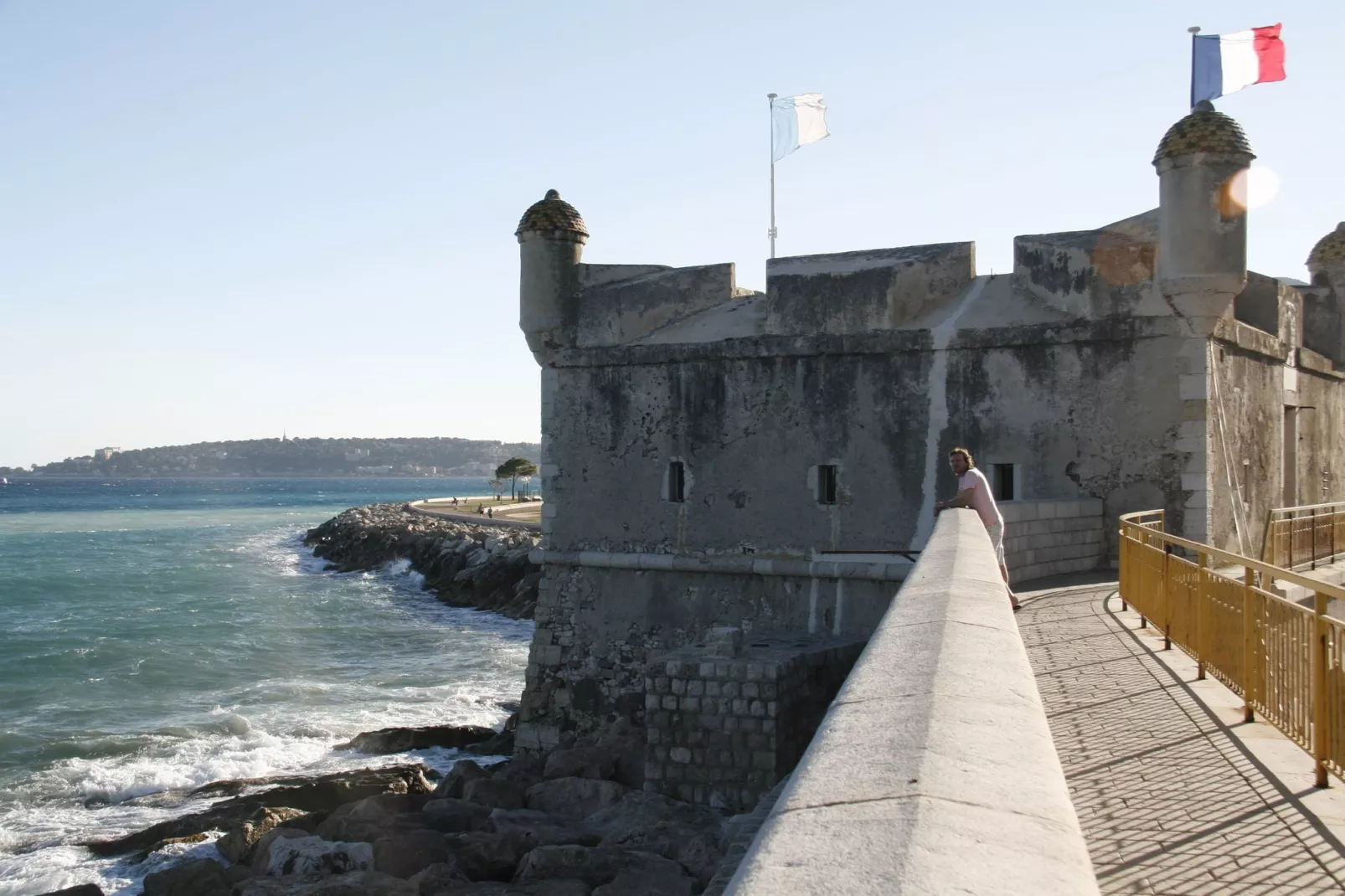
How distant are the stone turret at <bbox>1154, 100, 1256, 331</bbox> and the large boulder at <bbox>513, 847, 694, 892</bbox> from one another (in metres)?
7.35

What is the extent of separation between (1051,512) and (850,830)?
9960 mm

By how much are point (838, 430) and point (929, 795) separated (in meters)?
11.3

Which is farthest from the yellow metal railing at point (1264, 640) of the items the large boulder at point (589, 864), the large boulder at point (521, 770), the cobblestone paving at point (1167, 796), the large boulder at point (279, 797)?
the large boulder at point (279, 797)

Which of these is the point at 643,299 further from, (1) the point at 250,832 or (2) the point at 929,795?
(2) the point at 929,795

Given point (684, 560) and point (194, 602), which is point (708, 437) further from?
point (194, 602)

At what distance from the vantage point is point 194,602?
3625 cm

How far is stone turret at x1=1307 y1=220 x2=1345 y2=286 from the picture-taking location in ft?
52.7

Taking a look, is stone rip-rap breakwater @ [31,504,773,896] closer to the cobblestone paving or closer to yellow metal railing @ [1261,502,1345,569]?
the cobblestone paving

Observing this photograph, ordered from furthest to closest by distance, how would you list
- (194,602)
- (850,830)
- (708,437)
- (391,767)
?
(194,602) → (391,767) → (708,437) → (850,830)

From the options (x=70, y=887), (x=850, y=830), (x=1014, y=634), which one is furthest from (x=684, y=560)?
(x=850, y=830)

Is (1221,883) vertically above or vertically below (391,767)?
above

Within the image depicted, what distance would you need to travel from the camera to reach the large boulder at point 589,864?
942 centimetres

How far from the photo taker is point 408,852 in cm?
1038

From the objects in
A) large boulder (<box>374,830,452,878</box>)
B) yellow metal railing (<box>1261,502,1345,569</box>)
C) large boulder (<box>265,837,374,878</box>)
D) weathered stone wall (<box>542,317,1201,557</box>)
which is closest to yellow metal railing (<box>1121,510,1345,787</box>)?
weathered stone wall (<box>542,317,1201,557</box>)
